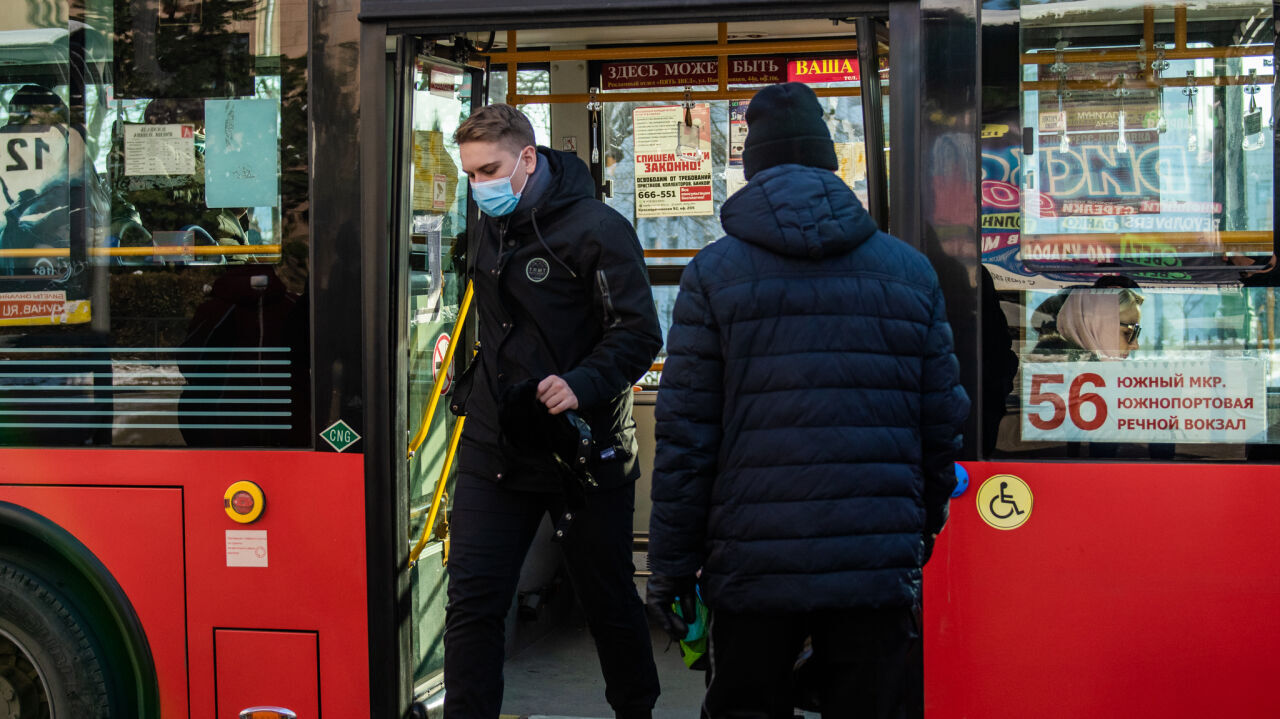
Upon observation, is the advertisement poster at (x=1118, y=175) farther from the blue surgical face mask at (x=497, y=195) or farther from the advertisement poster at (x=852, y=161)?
the advertisement poster at (x=852, y=161)

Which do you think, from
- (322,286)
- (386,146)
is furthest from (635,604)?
(386,146)

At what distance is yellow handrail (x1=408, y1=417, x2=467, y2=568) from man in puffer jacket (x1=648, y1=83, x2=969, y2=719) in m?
1.13

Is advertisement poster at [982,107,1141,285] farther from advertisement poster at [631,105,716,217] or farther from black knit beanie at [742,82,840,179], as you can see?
advertisement poster at [631,105,716,217]

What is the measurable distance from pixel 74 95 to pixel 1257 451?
3.31 metres

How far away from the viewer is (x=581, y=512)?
306 cm

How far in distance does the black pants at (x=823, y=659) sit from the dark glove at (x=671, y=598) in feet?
0.25

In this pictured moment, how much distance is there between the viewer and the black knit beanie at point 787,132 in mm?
2391

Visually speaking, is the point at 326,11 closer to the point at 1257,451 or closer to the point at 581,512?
the point at 581,512

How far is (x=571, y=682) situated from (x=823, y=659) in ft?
6.66

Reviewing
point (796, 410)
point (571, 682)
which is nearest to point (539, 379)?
point (796, 410)

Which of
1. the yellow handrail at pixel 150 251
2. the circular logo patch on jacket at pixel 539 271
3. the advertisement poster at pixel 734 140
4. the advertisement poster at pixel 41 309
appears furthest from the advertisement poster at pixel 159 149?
the advertisement poster at pixel 734 140

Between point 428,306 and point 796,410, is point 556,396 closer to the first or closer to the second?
point 796,410

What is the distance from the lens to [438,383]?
3439 mm

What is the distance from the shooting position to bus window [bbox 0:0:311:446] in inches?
126
